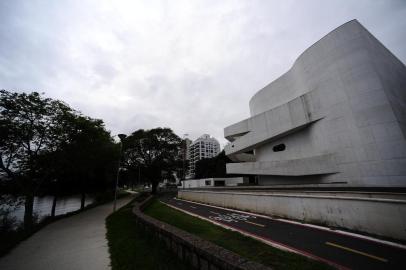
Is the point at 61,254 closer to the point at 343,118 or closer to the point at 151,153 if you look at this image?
the point at 343,118

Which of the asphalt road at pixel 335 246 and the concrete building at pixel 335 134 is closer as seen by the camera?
the asphalt road at pixel 335 246

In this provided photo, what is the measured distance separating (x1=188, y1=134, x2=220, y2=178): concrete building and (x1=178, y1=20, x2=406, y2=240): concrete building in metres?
83.3

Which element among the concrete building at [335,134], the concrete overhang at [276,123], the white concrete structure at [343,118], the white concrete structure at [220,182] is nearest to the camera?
the concrete building at [335,134]

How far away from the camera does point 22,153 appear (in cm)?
1547

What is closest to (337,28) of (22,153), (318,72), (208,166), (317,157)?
(318,72)

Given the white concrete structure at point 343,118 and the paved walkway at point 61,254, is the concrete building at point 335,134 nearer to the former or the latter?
the white concrete structure at point 343,118

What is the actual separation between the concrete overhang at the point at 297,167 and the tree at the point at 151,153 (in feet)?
65.2

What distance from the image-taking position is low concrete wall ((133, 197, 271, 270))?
3438 mm

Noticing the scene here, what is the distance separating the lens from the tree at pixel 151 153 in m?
42.2

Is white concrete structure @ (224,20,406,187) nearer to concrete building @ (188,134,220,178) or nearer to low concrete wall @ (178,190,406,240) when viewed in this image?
low concrete wall @ (178,190,406,240)

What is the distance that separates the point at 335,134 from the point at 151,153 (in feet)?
117

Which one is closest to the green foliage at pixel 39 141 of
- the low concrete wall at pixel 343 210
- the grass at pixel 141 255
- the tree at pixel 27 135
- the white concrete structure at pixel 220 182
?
the tree at pixel 27 135

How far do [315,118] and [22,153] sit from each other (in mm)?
29177

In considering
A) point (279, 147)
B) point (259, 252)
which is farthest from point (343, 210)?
point (279, 147)
